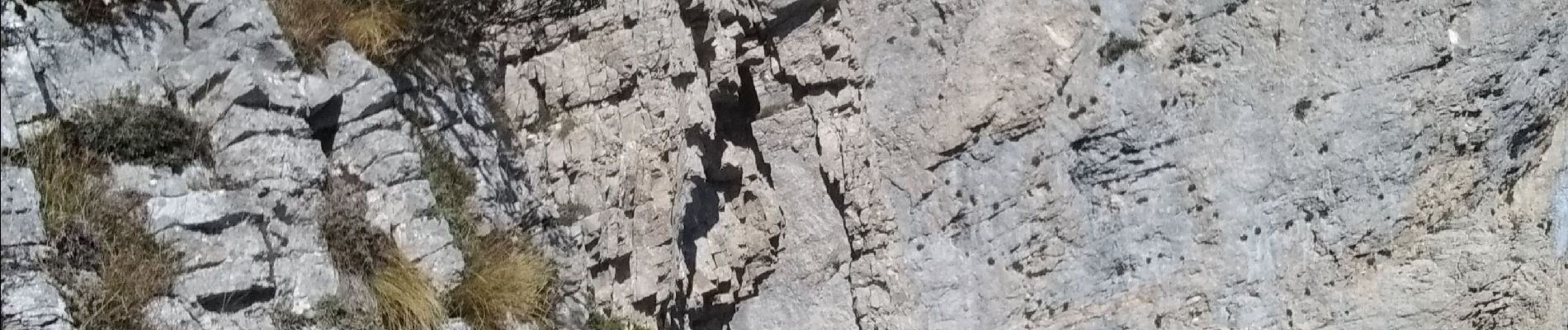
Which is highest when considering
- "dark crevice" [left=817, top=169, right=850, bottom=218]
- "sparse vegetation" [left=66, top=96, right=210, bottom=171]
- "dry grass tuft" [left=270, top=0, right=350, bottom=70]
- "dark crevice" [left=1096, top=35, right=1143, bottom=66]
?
"dark crevice" [left=1096, top=35, right=1143, bottom=66]

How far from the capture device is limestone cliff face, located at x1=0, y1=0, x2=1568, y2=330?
3.47m

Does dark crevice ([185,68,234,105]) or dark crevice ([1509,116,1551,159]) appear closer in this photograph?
dark crevice ([185,68,234,105])

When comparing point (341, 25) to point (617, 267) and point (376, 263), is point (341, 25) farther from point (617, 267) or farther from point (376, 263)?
point (617, 267)

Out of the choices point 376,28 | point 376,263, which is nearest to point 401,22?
point 376,28

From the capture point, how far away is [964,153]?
3.55m

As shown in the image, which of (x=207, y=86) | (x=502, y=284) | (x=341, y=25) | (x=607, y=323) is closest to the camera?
(x=207, y=86)

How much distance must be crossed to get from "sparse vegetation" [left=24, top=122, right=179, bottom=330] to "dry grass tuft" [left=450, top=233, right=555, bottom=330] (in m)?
0.78

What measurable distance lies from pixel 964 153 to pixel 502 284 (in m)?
1.35

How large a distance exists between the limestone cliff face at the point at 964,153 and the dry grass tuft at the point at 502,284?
65 millimetres

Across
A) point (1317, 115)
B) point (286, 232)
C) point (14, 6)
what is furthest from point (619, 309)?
point (1317, 115)

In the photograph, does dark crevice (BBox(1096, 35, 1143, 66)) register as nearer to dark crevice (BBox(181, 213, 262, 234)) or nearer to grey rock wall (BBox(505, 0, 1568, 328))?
grey rock wall (BBox(505, 0, 1568, 328))

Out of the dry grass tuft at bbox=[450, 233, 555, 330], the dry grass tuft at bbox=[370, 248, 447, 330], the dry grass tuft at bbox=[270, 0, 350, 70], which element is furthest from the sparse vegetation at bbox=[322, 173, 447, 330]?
the dry grass tuft at bbox=[270, 0, 350, 70]

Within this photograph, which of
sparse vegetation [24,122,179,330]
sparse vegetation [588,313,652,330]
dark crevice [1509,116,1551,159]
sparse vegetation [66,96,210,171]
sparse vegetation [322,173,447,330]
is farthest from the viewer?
sparse vegetation [588,313,652,330]

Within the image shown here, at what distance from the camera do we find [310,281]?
321 cm
